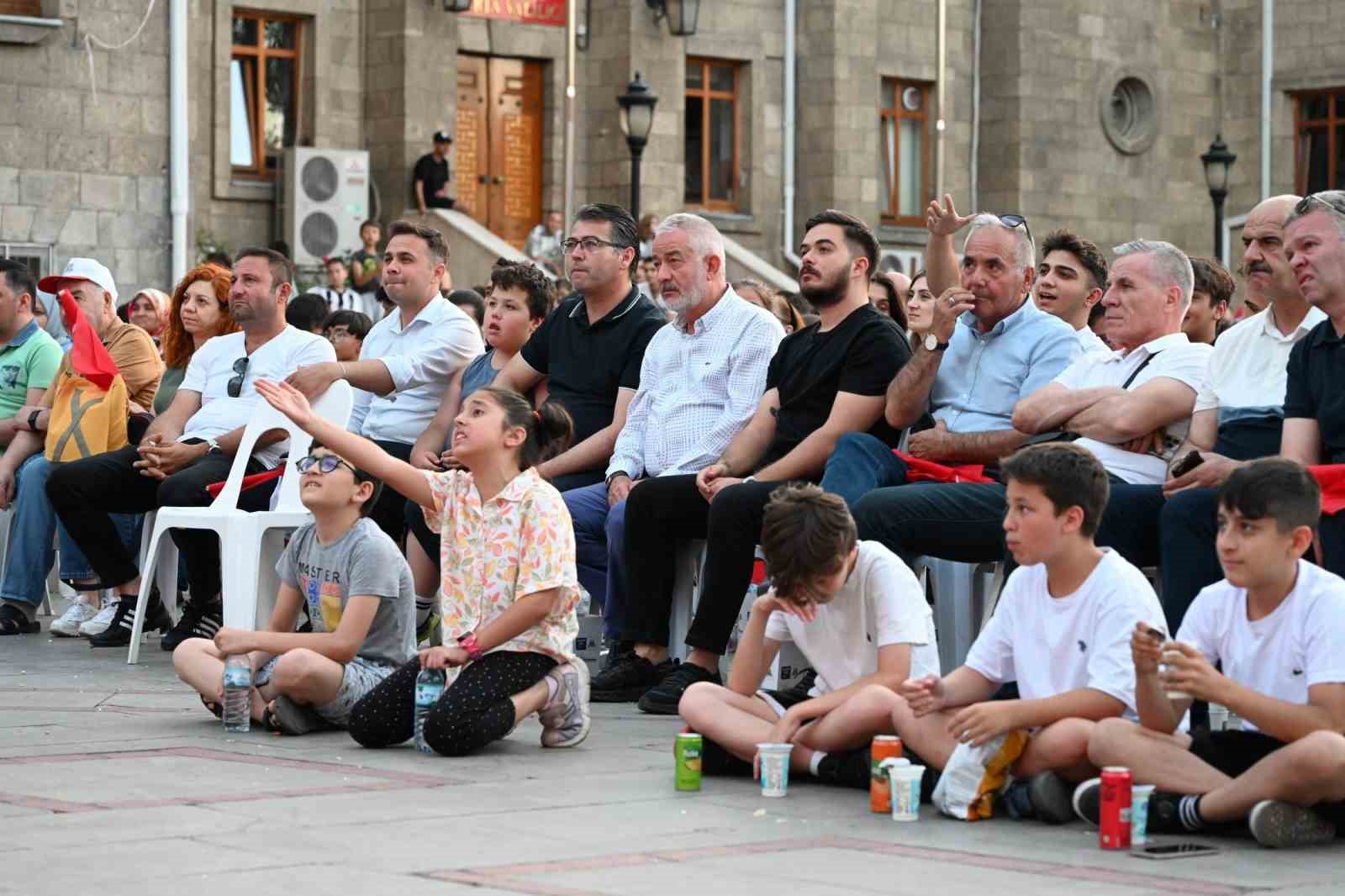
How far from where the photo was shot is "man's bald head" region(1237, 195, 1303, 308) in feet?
24.5

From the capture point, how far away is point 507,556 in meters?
7.16

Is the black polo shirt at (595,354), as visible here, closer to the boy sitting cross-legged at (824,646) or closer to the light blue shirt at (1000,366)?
the light blue shirt at (1000,366)

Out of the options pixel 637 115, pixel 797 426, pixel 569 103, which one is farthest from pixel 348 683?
pixel 569 103

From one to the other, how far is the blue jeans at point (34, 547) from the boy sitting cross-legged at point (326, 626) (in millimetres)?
3389

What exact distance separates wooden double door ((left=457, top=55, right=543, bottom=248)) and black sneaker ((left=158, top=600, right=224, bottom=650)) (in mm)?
17354

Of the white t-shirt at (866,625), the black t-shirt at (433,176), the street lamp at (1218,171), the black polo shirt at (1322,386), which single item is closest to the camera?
the white t-shirt at (866,625)

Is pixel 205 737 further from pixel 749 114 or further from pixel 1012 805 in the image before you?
pixel 749 114

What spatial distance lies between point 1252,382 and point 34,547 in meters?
5.86

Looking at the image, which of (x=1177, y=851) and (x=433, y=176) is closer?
(x=1177, y=851)

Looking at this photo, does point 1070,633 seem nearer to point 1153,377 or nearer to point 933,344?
point 1153,377

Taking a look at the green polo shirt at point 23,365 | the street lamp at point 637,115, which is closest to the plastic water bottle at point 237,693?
the green polo shirt at point 23,365

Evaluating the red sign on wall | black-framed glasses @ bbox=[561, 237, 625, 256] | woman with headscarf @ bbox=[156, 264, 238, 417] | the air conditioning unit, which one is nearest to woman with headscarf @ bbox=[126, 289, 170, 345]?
woman with headscarf @ bbox=[156, 264, 238, 417]

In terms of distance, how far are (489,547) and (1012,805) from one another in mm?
1920

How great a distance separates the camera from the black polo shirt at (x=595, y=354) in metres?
9.69
